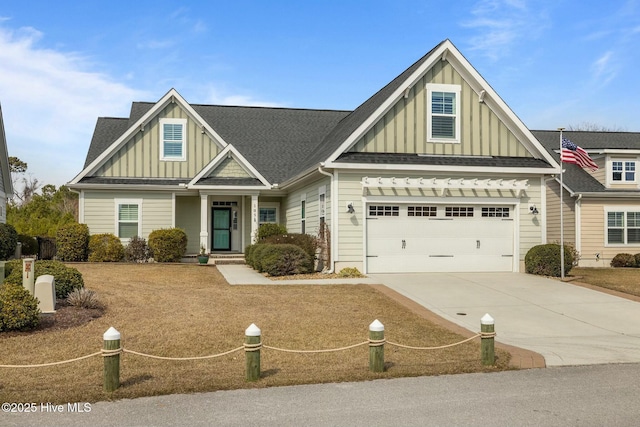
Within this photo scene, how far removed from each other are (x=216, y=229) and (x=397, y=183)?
10.3 m

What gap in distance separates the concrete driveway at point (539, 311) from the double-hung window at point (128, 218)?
35.2 feet

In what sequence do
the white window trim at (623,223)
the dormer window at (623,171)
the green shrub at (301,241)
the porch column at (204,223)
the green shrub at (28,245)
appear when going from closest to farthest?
the green shrub at (301,241), the porch column at (204,223), the green shrub at (28,245), the white window trim at (623,223), the dormer window at (623,171)

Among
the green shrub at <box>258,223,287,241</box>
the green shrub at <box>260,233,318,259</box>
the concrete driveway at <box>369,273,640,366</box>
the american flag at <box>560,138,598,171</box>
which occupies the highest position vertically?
the american flag at <box>560,138,598,171</box>

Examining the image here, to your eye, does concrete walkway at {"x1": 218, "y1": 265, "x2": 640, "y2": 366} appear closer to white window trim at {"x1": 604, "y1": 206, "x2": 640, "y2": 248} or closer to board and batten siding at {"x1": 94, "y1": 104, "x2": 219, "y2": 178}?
board and batten siding at {"x1": 94, "y1": 104, "x2": 219, "y2": 178}

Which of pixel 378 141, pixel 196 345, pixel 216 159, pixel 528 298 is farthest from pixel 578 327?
pixel 216 159

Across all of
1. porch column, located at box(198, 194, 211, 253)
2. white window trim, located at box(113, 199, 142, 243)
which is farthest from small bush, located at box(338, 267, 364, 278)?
white window trim, located at box(113, 199, 142, 243)

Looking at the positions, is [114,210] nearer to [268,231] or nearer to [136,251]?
[136,251]

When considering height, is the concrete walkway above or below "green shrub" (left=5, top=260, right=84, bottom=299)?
below

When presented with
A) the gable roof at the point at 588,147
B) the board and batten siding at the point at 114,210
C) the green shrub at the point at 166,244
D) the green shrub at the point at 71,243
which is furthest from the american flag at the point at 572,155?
the green shrub at the point at 71,243

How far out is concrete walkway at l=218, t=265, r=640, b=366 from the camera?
9.63 metres

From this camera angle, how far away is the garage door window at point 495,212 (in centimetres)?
1903

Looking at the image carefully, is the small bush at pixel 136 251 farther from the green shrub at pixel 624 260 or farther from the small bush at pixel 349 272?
the green shrub at pixel 624 260

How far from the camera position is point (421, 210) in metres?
18.6

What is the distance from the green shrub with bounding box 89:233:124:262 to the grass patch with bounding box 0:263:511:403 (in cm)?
731
